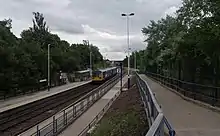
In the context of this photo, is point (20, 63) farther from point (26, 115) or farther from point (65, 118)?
point (65, 118)

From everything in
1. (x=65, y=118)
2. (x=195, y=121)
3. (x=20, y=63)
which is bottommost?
(x=65, y=118)

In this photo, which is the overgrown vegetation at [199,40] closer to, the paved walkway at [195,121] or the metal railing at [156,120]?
the paved walkway at [195,121]

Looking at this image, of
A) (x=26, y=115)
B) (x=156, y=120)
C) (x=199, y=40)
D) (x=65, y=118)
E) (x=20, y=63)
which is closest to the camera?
(x=156, y=120)

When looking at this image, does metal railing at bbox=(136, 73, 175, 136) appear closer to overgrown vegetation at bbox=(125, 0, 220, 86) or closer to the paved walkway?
the paved walkway

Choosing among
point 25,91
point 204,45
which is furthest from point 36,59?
point 204,45

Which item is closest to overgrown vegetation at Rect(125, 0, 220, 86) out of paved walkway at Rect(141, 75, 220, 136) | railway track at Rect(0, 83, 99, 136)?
paved walkway at Rect(141, 75, 220, 136)

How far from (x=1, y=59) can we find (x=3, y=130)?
2002 centimetres

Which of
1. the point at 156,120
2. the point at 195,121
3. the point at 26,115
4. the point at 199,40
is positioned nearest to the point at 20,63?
the point at 26,115

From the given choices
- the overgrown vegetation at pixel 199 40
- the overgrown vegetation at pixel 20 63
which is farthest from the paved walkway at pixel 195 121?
the overgrown vegetation at pixel 20 63

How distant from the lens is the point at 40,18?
119 metres

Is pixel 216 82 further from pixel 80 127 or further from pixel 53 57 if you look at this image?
pixel 53 57

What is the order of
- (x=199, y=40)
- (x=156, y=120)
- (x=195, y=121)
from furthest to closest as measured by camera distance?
(x=199, y=40) → (x=195, y=121) → (x=156, y=120)

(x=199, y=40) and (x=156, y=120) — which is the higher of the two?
(x=199, y=40)

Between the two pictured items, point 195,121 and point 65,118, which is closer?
point 195,121
